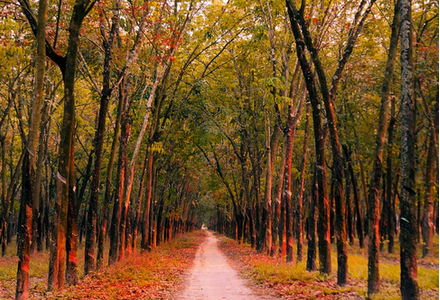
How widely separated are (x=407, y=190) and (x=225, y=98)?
17.3m

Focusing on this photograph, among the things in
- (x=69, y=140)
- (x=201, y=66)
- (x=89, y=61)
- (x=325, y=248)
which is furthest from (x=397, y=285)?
(x=201, y=66)

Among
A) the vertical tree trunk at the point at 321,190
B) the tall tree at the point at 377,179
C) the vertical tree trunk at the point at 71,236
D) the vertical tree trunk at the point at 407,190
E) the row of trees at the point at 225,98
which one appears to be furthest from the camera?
the vertical tree trunk at the point at 321,190

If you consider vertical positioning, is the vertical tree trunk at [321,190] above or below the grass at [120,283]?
above

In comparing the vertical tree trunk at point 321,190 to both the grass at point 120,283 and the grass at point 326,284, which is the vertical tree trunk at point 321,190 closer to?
the grass at point 326,284

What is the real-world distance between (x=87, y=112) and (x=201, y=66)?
8.02m

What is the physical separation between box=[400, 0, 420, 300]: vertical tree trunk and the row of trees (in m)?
0.02

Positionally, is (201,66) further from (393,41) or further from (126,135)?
(393,41)

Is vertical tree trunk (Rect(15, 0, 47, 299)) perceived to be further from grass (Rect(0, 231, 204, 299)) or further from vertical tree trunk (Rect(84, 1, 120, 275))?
vertical tree trunk (Rect(84, 1, 120, 275))

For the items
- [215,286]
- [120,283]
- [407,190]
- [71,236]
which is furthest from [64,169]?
[407,190]

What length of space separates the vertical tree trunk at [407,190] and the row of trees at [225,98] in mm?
23

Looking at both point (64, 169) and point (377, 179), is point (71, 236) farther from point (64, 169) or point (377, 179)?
point (377, 179)

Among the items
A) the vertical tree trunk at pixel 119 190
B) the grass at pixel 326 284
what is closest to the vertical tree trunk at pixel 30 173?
the grass at pixel 326 284

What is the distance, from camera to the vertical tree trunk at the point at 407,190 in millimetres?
7254

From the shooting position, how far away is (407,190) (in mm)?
7312
